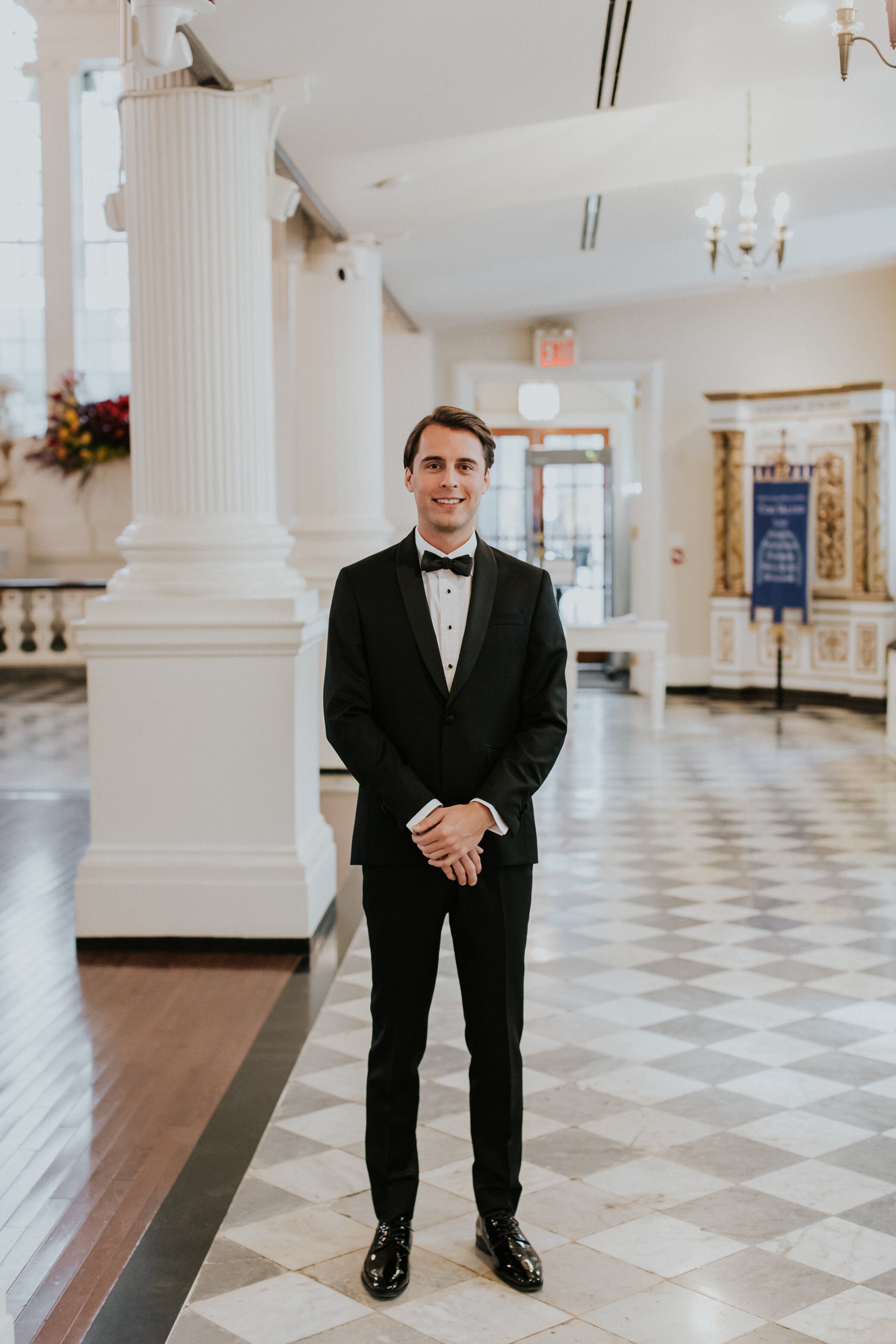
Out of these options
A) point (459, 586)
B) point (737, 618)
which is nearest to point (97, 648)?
point (459, 586)

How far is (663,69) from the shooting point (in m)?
5.76

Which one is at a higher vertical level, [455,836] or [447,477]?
[447,477]

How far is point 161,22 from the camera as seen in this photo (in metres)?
3.64

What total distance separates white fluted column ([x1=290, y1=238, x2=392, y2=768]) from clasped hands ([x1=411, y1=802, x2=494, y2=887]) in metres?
5.72

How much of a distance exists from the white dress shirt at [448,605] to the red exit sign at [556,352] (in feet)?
35.8

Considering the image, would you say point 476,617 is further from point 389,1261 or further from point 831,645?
point 831,645

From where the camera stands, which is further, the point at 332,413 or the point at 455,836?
the point at 332,413

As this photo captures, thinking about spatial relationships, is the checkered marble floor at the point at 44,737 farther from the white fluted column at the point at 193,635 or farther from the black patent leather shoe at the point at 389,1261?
the black patent leather shoe at the point at 389,1261

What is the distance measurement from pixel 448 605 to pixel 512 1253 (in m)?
1.24

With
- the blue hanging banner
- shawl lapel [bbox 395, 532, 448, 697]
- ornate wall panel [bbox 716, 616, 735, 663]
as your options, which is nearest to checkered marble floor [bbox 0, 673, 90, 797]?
shawl lapel [bbox 395, 532, 448, 697]

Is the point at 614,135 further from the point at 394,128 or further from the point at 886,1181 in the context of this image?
the point at 886,1181

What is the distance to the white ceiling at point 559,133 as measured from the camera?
4.89m

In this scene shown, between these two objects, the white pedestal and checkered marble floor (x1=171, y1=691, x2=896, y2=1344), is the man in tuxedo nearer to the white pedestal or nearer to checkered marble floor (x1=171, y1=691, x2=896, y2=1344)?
checkered marble floor (x1=171, y1=691, x2=896, y2=1344)

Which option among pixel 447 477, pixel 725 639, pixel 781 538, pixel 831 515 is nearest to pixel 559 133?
pixel 447 477
